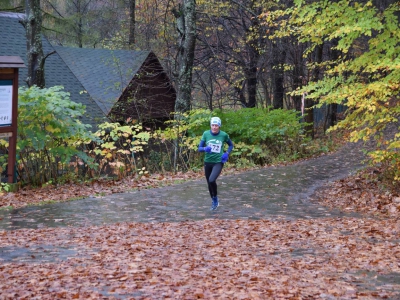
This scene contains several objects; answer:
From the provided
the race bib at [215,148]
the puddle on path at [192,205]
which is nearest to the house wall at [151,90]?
the puddle on path at [192,205]

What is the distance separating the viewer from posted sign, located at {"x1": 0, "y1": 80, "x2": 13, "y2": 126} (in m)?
11.3

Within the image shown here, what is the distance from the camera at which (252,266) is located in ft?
24.2

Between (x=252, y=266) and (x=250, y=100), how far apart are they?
2391 centimetres

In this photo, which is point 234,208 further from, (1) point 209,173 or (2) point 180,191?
(2) point 180,191

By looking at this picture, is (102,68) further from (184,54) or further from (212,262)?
(212,262)

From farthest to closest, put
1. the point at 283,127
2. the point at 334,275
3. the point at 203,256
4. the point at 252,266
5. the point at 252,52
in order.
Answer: the point at 252,52
the point at 283,127
the point at 203,256
the point at 252,266
the point at 334,275

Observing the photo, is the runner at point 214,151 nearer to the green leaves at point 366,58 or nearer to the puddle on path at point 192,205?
the puddle on path at point 192,205

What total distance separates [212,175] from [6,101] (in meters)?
4.24

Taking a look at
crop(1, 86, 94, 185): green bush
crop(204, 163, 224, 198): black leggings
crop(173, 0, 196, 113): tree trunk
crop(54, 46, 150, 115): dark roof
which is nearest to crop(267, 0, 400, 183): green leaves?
crop(204, 163, 224, 198): black leggings

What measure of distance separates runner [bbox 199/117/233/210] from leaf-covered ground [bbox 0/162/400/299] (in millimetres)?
1227

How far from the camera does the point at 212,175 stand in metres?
11.8

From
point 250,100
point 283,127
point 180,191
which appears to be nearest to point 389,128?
point 250,100

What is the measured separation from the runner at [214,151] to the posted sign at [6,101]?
149 inches

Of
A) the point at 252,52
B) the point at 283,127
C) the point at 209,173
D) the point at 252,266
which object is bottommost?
the point at 252,266
